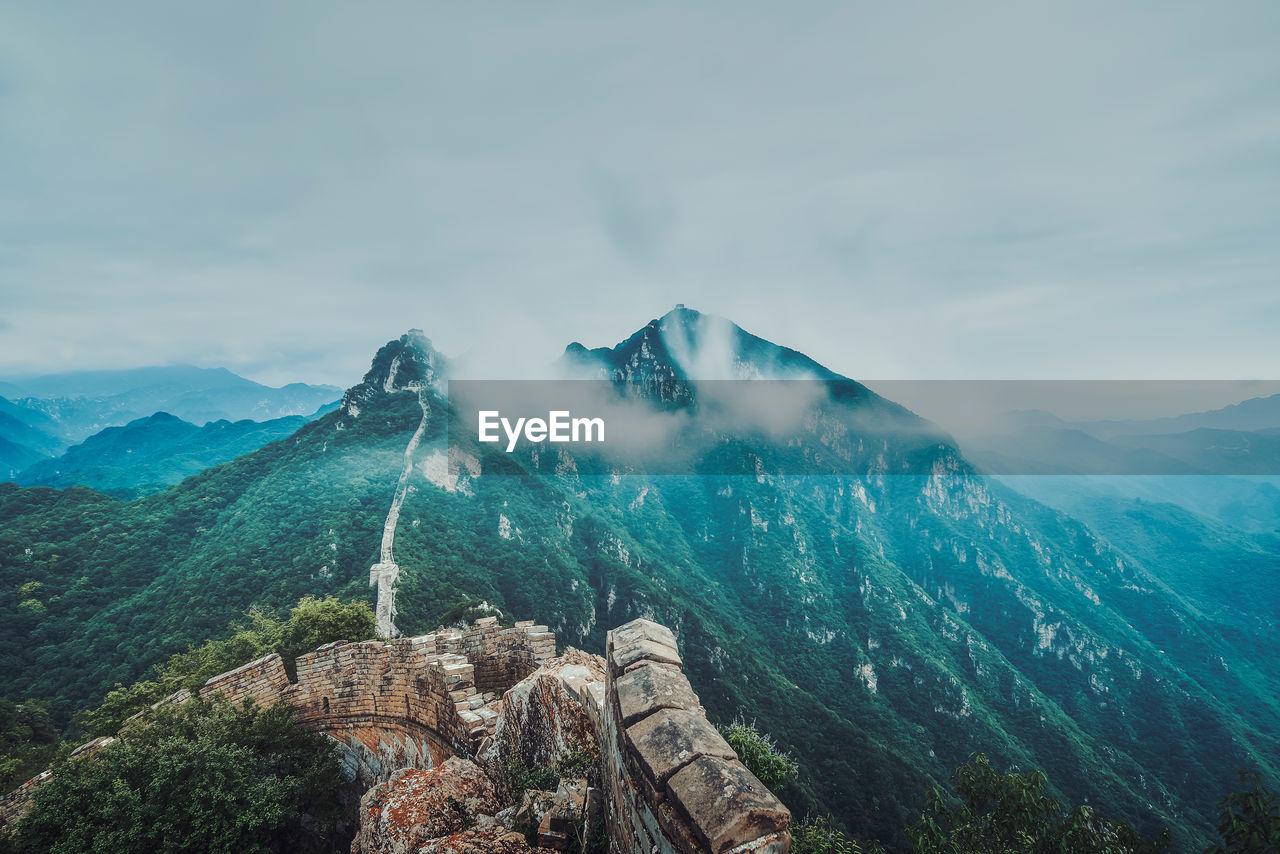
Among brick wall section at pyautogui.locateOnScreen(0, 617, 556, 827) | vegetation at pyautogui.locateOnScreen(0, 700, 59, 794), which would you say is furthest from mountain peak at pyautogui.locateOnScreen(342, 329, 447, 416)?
brick wall section at pyautogui.locateOnScreen(0, 617, 556, 827)

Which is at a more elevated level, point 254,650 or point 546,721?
point 546,721

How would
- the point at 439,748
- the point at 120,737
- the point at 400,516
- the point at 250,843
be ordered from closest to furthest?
the point at 250,843
the point at 120,737
the point at 439,748
the point at 400,516

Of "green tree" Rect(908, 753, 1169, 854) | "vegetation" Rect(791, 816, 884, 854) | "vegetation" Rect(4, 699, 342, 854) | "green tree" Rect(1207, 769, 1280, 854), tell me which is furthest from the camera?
"green tree" Rect(908, 753, 1169, 854)

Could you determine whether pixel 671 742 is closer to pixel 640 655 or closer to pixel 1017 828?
pixel 640 655

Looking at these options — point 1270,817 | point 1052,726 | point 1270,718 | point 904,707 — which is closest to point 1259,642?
point 1270,718

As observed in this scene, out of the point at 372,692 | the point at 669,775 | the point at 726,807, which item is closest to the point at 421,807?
the point at 669,775

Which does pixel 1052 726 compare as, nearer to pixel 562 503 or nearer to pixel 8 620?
pixel 562 503

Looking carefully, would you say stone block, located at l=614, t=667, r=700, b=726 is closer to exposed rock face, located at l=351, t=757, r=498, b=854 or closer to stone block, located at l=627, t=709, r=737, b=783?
stone block, located at l=627, t=709, r=737, b=783
